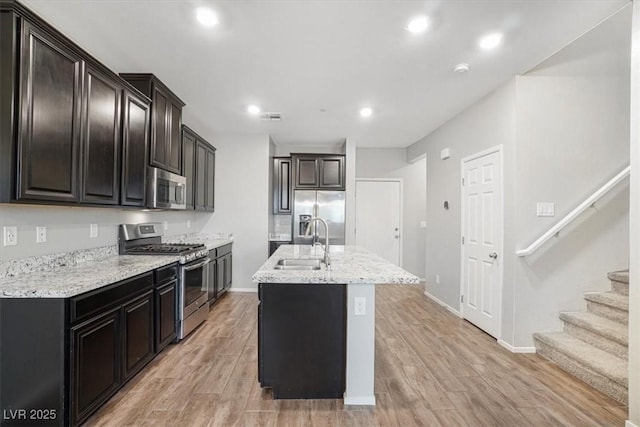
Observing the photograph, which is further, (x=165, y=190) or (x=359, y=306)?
(x=165, y=190)

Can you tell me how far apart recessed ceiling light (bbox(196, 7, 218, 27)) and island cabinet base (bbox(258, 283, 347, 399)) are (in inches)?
74.8

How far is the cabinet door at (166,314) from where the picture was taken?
2.67 metres

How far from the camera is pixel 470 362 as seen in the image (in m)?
2.74

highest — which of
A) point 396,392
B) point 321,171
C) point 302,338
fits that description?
point 321,171

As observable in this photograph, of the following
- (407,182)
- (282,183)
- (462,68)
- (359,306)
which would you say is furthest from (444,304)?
(282,183)

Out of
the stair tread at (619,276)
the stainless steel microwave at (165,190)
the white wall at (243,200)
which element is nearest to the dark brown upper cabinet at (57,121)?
the stainless steel microwave at (165,190)

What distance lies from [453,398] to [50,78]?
3.40 m

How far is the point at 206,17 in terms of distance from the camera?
6.91 ft

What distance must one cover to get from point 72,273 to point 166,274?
2.62 feet

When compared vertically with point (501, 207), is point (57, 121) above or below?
above

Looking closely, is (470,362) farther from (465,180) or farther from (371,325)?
(465,180)

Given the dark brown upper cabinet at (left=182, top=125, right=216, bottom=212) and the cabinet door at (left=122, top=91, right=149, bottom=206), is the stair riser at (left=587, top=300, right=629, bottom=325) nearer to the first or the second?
the cabinet door at (left=122, top=91, right=149, bottom=206)

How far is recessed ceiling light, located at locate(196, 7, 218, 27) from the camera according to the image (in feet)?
6.69

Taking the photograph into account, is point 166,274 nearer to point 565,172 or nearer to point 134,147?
point 134,147
